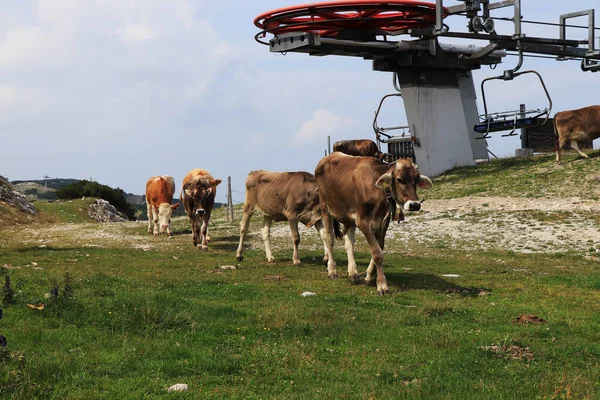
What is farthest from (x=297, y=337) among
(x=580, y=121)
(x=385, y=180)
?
(x=580, y=121)

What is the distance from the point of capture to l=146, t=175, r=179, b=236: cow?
1231 inches

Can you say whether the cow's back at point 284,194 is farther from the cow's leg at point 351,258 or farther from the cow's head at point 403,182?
the cow's head at point 403,182

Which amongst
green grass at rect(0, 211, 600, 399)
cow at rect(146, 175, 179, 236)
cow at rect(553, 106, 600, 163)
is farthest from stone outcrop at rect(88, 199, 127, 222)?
green grass at rect(0, 211, 600, 399)

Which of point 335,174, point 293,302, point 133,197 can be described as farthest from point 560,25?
point 133,197

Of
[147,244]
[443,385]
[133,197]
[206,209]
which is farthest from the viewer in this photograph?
[133,197]

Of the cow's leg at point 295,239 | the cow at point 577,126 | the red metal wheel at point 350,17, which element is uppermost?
the red metal wheel at point 350,17

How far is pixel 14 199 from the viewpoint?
42375 mm

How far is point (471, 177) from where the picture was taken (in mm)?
40500

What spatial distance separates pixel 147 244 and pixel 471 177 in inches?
797

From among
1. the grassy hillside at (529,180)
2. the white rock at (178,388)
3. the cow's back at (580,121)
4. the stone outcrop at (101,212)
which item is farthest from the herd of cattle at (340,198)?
the stone outcrop at (101,212)

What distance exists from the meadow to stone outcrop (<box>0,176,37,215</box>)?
22.7 metres

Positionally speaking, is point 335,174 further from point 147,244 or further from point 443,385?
point 147,244

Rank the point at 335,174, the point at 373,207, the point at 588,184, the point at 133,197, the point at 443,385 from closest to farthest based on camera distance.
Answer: the point at 443,385 → the point at 373,207 → the point at 335,174 → the point at 588,184 → the point at 133,197

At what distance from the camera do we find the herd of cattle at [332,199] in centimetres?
1447
